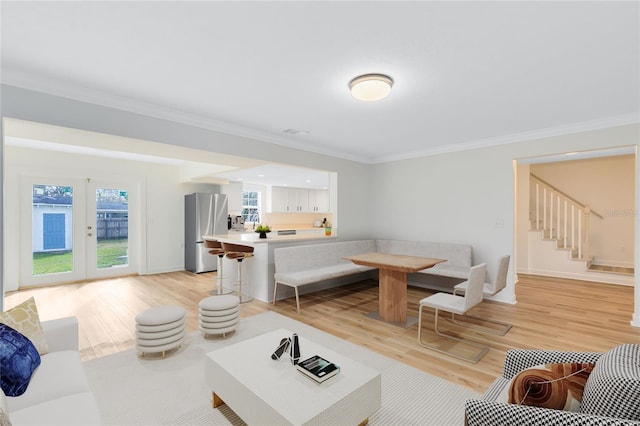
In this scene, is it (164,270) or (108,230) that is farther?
(164,270)

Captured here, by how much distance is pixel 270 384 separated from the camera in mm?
1765

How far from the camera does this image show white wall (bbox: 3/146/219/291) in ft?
17.2

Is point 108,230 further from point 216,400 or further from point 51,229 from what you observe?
point 216,400

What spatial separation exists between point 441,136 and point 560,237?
4338mm

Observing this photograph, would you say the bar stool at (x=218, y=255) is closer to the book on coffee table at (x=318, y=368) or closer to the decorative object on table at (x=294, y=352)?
the decorative object on table at (x=294, y=352)

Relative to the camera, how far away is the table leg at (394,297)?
12.3 feet

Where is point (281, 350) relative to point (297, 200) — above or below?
below

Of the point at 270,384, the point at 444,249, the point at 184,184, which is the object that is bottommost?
the point at 270,384

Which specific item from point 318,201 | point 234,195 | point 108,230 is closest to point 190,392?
point 108,230

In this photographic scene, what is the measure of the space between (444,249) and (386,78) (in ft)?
11.2

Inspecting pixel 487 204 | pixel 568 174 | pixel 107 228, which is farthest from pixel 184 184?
pixel 568 174

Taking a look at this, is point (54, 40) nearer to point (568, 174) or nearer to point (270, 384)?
point (270, 384)

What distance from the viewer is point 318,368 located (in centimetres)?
185

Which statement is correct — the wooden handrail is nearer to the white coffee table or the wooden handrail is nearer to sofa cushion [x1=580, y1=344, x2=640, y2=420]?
sofa cushion [x1=580, y1=344, x2=640, y2=420]
